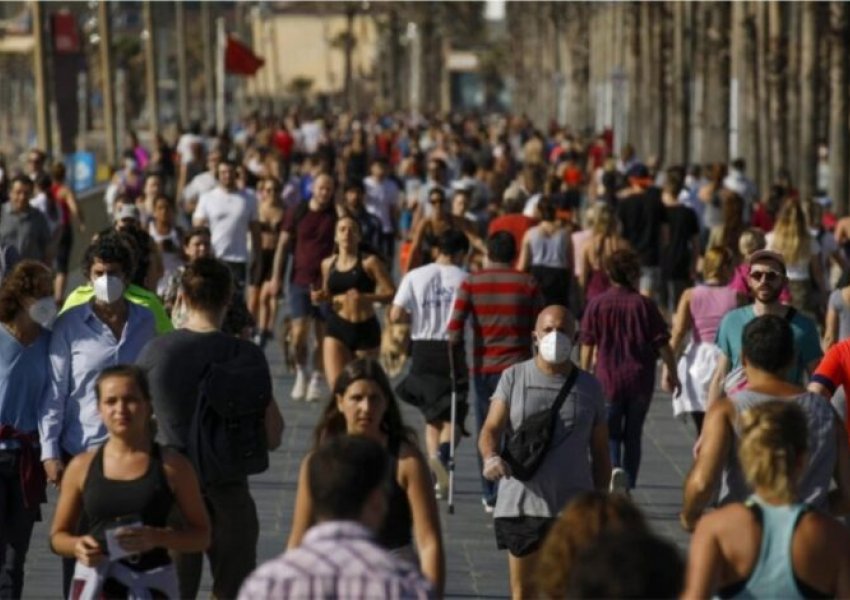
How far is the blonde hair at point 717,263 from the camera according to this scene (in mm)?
14523

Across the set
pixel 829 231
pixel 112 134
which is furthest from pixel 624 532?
pixel 112 134

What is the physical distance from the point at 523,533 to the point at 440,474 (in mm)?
4704

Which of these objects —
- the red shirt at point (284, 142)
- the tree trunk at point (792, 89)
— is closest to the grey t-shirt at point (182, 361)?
the tree trunk at point (792, 89)

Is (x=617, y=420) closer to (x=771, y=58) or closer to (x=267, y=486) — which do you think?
(x=267, y=486)

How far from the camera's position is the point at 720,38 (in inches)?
1724

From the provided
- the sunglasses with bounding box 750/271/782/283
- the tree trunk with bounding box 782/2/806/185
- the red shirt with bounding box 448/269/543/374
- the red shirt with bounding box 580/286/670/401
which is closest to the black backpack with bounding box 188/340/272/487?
the sunglasses with bounding box 750/271/782/283

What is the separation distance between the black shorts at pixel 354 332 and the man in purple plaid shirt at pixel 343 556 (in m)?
10.1

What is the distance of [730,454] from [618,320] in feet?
17.4

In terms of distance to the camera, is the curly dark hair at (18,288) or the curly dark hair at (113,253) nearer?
the curly dark hair at (18,288)

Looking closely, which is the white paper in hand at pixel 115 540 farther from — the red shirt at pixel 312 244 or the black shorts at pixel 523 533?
the red shirt at pixel 312 244

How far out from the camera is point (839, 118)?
34.0 m

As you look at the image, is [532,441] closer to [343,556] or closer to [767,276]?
[767,276]

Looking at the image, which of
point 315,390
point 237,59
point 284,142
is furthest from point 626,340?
point 237,59

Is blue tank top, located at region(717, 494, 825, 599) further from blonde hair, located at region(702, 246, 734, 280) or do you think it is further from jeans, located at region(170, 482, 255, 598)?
blonde hair, located at region(702, 246, 734, 280)
